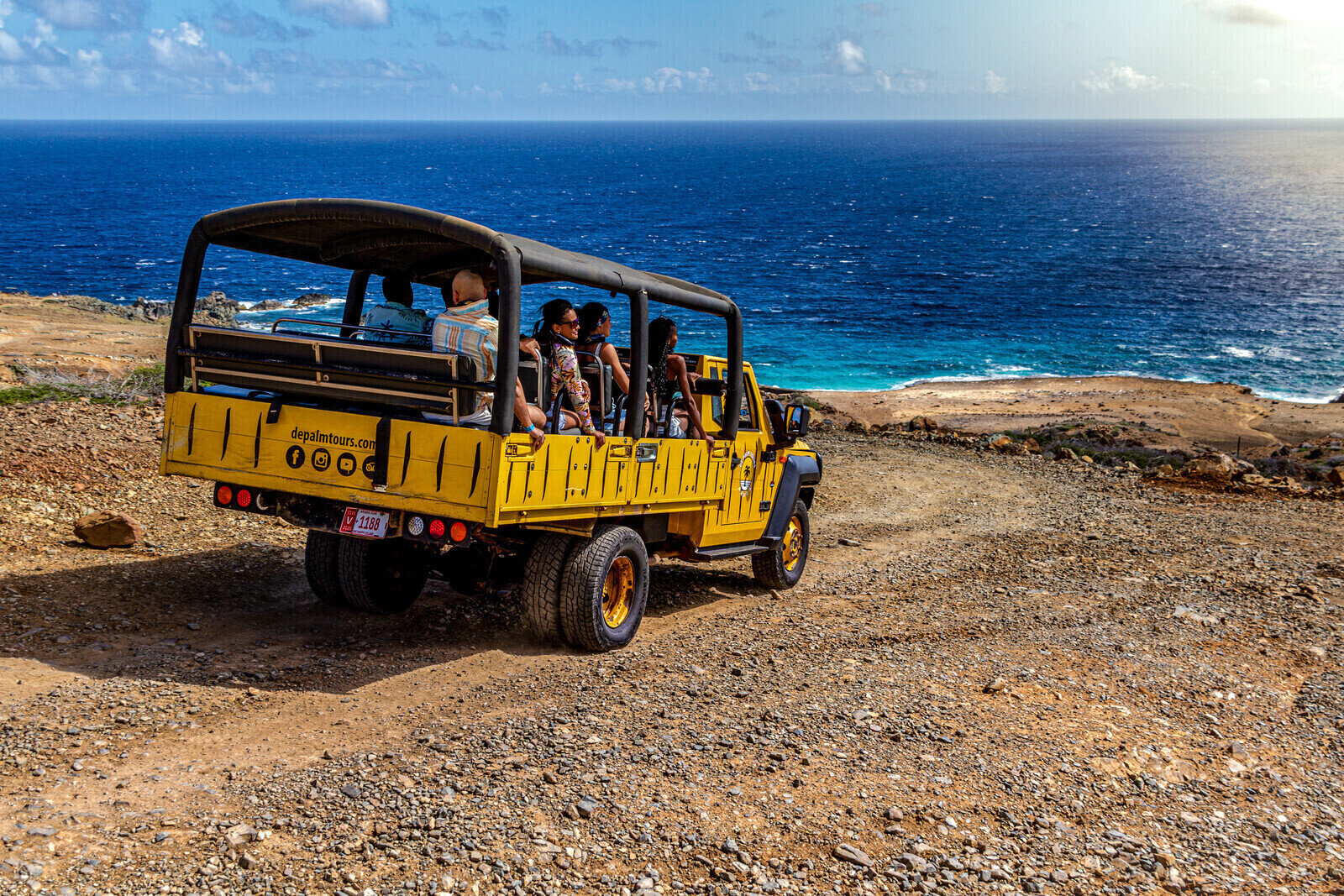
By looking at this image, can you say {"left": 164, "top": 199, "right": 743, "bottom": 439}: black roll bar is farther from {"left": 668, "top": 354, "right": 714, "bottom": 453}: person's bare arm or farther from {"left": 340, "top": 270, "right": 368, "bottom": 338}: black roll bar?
{"left": 668, "top": 354, "right": 714, "bottom": 453}: person's bare arm

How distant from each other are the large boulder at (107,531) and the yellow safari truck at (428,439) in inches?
89.1

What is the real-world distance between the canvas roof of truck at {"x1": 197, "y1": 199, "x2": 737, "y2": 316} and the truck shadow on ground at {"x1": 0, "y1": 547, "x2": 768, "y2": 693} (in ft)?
9.31

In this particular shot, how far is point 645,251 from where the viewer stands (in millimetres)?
83188

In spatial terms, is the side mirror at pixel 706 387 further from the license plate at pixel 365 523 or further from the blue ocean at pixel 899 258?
the blue ocean at pixel 899 258

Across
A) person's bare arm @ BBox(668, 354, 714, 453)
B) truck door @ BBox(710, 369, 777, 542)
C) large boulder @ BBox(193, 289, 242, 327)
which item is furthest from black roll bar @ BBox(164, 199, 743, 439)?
large boulder @ BBox(193, 289, 242, 327)

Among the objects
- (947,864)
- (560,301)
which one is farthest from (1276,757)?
(560,301)

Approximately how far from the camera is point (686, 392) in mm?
8953

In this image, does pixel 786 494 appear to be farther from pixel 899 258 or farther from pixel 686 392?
pixel 899 258

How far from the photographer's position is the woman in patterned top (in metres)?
7.73

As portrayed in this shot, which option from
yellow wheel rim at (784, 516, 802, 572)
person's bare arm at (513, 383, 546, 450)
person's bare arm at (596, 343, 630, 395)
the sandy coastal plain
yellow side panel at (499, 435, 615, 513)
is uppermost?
person's bare arm at (596, 343, 630, 395)

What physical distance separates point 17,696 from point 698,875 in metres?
4.24

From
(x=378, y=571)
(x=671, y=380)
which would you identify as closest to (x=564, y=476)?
(x=671, y=380)

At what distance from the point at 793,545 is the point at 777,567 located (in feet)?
1.64

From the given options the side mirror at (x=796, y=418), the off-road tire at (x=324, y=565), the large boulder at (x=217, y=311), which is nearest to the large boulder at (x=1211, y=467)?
the side mirror at (x=796, y=418)
